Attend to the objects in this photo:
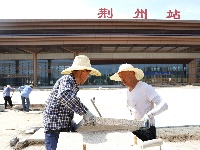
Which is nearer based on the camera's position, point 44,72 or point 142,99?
point 142,99

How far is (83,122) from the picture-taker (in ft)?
10.1

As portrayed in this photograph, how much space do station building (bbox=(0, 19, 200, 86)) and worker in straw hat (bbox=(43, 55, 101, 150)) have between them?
3220 cm

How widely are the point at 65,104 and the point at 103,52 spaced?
135 ft

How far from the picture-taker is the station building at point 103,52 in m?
39.3

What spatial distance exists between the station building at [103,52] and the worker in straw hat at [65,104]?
32205 millimetres

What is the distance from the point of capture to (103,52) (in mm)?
43969

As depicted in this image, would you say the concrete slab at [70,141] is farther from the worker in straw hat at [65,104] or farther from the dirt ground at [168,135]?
the dirt ground at [168,135]

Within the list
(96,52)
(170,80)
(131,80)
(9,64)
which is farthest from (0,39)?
(131,80)

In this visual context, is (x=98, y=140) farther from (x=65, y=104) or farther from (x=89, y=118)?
(x=65, y=104)

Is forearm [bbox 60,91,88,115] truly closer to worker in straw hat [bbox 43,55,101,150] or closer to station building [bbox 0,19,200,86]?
worker in straw hat [bbox 43,55,101,150]

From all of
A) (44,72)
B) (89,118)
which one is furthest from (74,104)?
(44,72)

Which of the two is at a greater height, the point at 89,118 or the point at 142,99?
the point at 142,99

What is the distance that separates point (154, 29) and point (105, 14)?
7.89 metres

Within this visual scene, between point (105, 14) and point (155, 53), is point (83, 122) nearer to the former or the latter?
point (105, 14)
